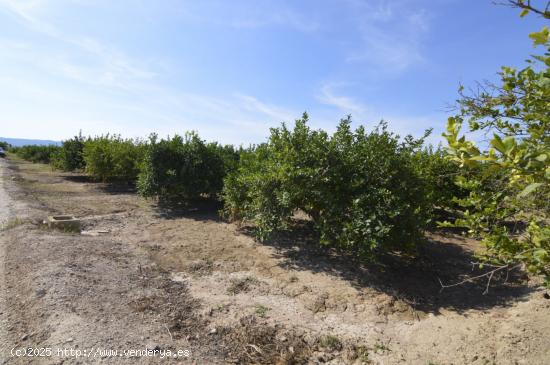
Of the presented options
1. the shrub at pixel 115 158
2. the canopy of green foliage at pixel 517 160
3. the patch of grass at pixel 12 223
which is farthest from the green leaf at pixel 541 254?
the shrub at pixel 115 158

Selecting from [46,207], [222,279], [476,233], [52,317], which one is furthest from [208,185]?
[476,233]

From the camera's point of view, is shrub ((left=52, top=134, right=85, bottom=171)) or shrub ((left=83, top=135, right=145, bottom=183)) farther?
shrub ((left=52, top=134, right=85, bottom=171))

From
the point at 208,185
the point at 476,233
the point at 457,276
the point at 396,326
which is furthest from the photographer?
the point at 208,185

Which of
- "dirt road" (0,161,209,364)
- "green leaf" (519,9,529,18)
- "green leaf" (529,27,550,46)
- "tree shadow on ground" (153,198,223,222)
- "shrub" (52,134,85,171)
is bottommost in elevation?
"dirt road" (0,161,209,364)

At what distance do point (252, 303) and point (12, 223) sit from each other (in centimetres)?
595

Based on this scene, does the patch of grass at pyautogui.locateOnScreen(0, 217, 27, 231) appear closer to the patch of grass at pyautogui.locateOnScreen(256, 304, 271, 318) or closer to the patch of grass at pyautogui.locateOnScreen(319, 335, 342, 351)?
Answer: the patch of grass at pyautogui.locateOnScreen(256, 304, 271, 318)

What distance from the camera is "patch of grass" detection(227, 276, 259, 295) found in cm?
466

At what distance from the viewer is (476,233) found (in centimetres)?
234

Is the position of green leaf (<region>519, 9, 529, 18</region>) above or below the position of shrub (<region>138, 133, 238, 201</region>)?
above

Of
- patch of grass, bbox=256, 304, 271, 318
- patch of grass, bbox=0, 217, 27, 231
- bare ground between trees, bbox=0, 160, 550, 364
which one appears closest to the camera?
bare ground between trees, bbox=0, 160, 550, 364

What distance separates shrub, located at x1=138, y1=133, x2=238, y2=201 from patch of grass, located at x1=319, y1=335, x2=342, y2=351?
22.3ft

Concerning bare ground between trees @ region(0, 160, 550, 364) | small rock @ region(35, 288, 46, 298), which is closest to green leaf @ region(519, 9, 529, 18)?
bare ground between trees @ region(0, 160, 550, 364)

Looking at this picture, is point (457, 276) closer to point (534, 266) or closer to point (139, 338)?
point (534, 266)

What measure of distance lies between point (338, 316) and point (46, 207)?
29.6ft
